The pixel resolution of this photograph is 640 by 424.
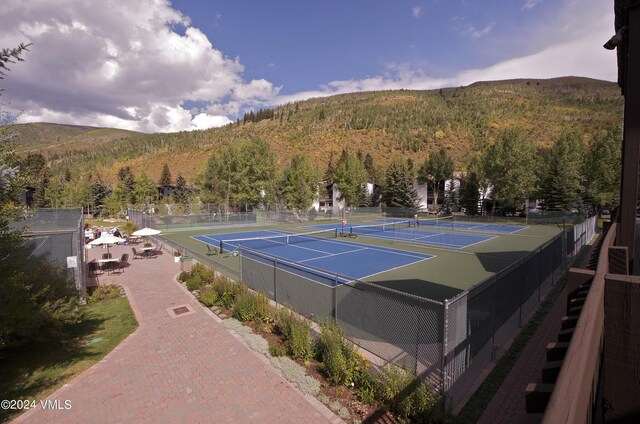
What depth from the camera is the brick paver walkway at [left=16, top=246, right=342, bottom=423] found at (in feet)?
20.4

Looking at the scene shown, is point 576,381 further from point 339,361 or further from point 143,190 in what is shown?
point 143,190

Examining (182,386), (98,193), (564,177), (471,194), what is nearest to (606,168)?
(564,177)

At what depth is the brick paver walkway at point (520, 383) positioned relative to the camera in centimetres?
588

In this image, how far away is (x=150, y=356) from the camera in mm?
8562

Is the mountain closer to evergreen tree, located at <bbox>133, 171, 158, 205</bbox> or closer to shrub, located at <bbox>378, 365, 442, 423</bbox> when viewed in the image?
evergreen tree, located at <bbox>133, 171, 158, 205</bbox>

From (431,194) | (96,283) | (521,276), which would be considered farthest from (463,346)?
(431,194)

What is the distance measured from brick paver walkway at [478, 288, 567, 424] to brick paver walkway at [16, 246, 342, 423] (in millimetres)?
3059

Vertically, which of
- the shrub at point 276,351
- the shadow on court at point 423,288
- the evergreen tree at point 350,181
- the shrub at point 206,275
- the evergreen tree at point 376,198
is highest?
the evergreen tree at point 350,181

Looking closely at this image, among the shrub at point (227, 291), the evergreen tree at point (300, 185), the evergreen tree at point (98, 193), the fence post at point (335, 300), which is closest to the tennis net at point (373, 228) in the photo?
the evergreen tree at point (300, 185)

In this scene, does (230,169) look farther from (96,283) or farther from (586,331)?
(586,331)

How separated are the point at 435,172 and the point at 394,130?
75691 mm

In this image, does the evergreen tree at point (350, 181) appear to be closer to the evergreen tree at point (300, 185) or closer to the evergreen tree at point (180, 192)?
the evergreen tree at point (300, 185)

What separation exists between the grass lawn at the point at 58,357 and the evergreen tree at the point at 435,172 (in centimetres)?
8432

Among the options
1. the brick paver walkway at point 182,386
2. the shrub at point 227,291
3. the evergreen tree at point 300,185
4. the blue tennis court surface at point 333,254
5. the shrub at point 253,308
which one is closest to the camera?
the brick paver walkway at point 182,386
